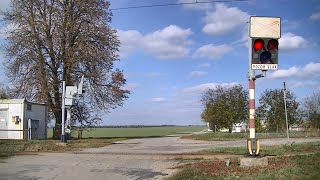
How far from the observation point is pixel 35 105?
38.7 m

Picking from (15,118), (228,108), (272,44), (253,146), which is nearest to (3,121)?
(15,118)

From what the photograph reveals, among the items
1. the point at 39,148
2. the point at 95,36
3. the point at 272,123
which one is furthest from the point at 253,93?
the point at 272,123

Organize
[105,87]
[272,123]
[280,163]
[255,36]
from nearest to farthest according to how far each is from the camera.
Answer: [255,36]
[280,163]
[105,87]
[272,123]

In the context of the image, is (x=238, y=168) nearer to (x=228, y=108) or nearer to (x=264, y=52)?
(x=264, y=52)

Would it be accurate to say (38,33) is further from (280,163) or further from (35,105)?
(280,163)

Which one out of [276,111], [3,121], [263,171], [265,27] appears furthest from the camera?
[276,111]

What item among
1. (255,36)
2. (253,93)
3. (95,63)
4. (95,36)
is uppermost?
(95,36)

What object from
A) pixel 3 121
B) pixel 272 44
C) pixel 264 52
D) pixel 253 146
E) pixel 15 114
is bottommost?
pixel 253 146

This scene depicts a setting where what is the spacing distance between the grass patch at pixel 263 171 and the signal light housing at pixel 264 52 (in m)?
3.20

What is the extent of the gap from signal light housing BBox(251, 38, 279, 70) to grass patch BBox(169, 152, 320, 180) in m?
3.20

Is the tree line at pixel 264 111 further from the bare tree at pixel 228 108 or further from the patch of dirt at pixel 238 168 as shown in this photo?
the patch of dirt at pixel 238 168

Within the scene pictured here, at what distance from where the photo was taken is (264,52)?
13.7 m

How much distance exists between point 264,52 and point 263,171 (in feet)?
12.3

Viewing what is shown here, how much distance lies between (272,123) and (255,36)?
53.5m
